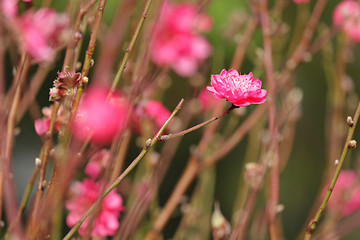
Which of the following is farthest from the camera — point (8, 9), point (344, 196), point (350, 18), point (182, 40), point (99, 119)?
point (182, 40)

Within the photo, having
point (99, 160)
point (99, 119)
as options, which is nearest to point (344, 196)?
point (99, 160)

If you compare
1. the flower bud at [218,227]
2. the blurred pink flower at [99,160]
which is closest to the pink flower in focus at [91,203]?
the blurred pink flower at [99,160]

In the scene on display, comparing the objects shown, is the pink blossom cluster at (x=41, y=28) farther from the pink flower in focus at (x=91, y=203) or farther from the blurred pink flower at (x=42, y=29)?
the pink flower in focus at (x=91, y=203)

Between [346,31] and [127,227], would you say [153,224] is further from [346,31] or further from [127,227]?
[346,31]

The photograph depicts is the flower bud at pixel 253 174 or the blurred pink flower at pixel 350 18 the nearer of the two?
the flower bud at pixel 253 174

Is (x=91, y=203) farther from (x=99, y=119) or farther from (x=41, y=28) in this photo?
(x=41, y=28)

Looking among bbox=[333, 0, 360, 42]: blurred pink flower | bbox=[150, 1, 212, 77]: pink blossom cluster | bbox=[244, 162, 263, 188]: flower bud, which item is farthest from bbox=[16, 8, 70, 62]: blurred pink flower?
bbox=[333, 0, 360, 42]: blurred pink flower

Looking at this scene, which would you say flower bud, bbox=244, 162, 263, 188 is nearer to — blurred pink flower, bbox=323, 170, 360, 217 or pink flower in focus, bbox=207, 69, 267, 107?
pink flower in focus, bbox=207, 69, 267, 107
